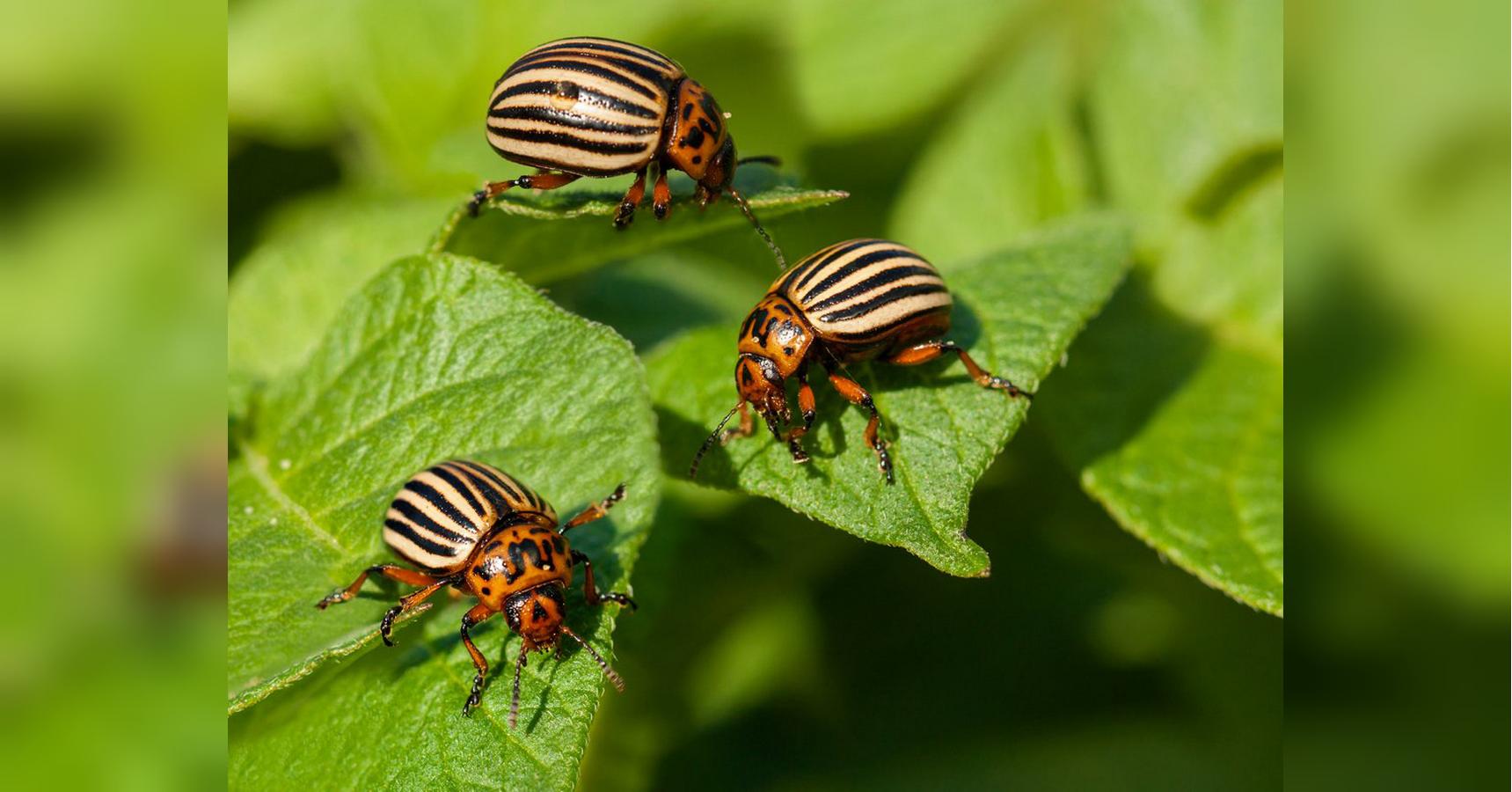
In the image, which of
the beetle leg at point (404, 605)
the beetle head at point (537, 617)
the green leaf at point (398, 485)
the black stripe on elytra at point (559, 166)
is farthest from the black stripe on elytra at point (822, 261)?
the beetle leg at point (404, 605)

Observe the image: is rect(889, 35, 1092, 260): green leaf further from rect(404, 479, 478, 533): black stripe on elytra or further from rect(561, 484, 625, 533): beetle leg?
rect(404, 479, 478, 533): black stripe on elytra

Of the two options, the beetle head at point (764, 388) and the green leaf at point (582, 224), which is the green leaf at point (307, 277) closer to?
the green leaf at point (582, 224)

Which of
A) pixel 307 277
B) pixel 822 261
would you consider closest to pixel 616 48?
pixel 822 261

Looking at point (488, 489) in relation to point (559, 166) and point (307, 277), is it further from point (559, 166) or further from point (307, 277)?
point (307, 277)
